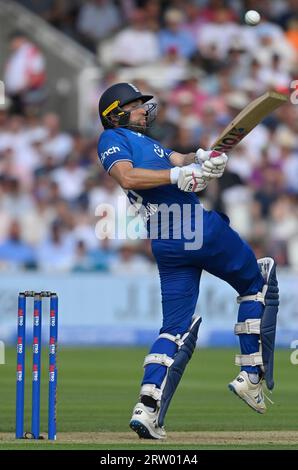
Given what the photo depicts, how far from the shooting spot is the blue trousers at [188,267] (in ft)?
23.5

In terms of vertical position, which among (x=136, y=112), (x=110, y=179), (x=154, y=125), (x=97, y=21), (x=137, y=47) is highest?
(x=97, y=21)

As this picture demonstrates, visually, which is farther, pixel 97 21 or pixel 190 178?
pixel 97 21

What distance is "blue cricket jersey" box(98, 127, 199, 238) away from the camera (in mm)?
7129

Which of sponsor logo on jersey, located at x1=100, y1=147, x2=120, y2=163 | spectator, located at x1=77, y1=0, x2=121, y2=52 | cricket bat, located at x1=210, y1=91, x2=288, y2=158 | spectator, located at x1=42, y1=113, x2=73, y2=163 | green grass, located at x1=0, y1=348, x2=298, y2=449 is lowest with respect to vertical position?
green grass, located at x1=0, y1=348, x2=298, y2=449

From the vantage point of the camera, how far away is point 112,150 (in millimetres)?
7090

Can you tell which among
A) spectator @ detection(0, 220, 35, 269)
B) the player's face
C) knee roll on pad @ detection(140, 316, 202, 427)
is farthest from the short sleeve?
spectator @ detection(0, 220, 35, 269)

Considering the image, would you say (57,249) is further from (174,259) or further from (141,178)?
(141,178)

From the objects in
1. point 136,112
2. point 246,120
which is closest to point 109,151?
point 136,112

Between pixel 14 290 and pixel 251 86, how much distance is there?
4.40 metres

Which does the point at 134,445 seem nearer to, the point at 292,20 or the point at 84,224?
the point at 84,224

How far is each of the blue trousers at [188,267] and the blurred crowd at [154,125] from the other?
742 centimetres

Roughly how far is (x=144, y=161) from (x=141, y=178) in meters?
0.30

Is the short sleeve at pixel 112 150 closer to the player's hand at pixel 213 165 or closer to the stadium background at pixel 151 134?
the player's hand at pixel 213 165

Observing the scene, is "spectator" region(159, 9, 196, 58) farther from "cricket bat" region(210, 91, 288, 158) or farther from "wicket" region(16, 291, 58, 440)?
"wicket" region(16, 291, 58, 440)
